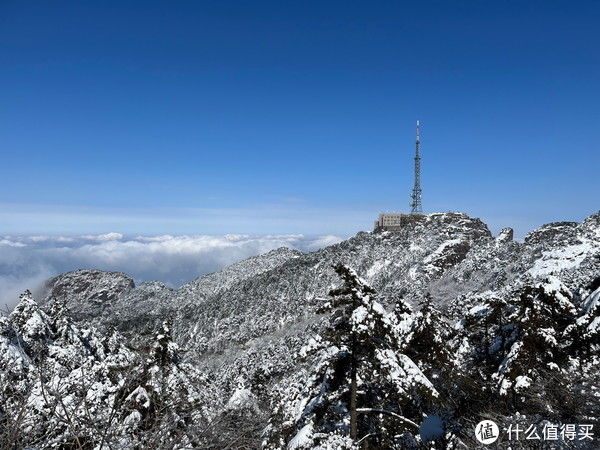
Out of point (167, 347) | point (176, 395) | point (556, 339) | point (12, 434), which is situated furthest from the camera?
point (167, 347)

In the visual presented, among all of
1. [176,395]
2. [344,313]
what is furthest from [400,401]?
[176,395]

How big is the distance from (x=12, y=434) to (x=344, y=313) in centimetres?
788

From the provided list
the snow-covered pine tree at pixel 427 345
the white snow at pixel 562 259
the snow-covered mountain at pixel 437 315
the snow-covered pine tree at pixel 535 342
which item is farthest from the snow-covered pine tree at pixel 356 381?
the white snow at pixel 562 259

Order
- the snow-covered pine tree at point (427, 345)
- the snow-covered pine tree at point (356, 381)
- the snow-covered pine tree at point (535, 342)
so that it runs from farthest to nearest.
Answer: the snow-covered pine tree at point (427, 345), the snow-covered pine tree at point (535, 342), the snow-covered pine tree at point (356, 381)

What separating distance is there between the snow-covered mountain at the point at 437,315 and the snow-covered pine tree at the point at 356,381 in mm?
448

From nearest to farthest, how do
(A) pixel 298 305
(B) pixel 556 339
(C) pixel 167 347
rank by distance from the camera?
(B) pixel 556 339 < (C) pixel 167 347 < (A) pixel 298 305

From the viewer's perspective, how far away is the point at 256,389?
146 feet

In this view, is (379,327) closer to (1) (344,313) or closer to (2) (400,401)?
(1) (344,313)

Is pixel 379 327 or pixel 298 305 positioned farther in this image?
Result: pixel 298 305

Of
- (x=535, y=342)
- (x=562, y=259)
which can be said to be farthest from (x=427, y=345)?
(x=562, y=259)

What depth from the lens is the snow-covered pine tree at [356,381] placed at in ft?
35.8

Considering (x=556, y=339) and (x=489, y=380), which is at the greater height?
(x=556, y=339)

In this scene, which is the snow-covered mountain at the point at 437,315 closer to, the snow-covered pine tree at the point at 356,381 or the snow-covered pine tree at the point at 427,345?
the snow-covered pine tree at the point at 427,345

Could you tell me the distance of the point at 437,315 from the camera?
57.6 ft
